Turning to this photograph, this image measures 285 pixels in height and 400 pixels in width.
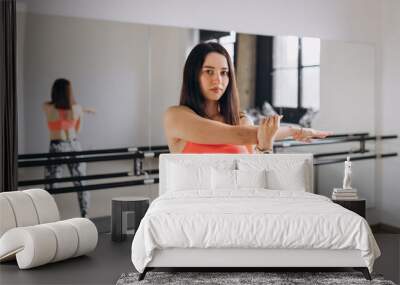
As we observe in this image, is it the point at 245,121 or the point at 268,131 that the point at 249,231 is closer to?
the point at 245,121

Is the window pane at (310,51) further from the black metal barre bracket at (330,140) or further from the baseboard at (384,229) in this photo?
the baseboard at (384,229)

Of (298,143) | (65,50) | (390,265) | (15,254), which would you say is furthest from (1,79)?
(390,265)

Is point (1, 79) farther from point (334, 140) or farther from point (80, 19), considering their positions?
point (334, 140)

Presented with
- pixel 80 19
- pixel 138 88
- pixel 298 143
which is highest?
pixel 80 19

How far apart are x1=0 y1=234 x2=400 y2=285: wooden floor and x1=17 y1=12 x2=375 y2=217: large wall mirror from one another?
685 millimetres

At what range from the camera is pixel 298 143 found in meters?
7.59

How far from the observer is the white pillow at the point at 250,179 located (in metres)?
6.39

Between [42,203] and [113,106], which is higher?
[113,106]

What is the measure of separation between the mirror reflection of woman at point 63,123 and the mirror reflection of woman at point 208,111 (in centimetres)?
97

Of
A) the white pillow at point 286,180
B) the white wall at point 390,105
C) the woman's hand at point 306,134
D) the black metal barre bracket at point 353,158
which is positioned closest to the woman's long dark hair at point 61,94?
the white pillow at point 286,180

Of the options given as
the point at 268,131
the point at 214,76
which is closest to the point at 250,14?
the point at 214,76

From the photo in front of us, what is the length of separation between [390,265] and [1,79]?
12.4ft

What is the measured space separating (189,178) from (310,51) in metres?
2.22

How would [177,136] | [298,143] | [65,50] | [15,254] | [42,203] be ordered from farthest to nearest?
[298,143] < [177,136] < [65,50] < [42,203] < [15,254]
